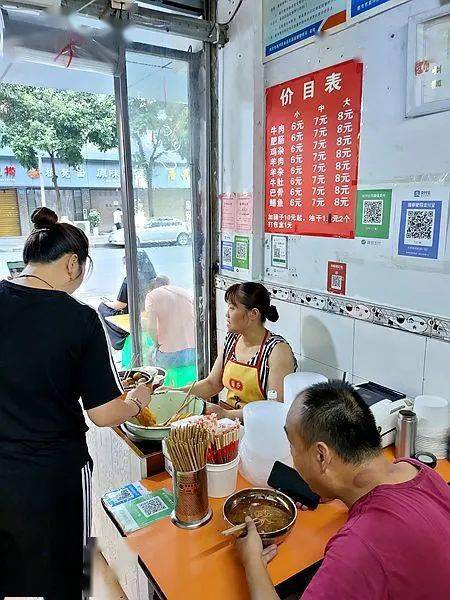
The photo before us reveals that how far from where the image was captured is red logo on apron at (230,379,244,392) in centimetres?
219

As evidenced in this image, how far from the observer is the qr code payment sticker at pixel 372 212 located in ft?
6.01

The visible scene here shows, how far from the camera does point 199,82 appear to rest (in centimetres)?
275

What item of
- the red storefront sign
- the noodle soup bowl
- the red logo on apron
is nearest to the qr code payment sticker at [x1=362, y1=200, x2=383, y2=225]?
the red storefront sign

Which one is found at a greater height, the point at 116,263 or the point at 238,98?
the point at 238,98

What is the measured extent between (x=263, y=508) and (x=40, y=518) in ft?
2.41

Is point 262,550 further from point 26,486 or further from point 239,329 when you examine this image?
point 239,329

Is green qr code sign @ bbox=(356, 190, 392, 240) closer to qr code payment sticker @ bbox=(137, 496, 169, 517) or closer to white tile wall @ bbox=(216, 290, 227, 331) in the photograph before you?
white tile wall @ bbox=(216, 290, 227, 331)

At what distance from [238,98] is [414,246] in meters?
1.42

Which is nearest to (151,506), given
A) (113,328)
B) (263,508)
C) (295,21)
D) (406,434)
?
(263,508)

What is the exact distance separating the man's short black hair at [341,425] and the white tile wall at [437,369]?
0.82m

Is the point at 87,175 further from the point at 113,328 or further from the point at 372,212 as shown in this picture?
the point at 372,212

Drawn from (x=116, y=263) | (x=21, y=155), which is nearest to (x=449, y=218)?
(x=116, y=263)

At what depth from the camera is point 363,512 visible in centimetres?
89

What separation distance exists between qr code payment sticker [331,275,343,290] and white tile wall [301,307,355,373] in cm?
13
